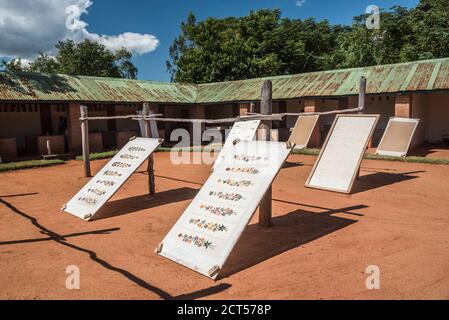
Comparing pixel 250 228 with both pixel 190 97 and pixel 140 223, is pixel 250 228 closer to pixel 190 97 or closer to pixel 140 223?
pixel 140 223

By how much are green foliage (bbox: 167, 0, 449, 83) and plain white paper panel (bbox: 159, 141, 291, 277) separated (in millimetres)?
22997

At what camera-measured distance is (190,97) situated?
2255cm

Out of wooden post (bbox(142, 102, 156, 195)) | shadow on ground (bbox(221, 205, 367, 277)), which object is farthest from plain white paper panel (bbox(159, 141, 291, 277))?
wooden post (bbox(142, 102, 156, 195))

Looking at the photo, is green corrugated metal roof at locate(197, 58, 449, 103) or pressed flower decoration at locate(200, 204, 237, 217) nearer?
pressed flower decoration at locate(200, 204, 237, 217)

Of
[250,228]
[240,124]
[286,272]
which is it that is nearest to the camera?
[286,272]

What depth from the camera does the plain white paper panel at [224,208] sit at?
15.1 ft

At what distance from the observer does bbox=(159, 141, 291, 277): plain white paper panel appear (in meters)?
4.61

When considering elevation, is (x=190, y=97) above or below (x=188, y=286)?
above

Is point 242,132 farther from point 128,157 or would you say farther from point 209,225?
point 209,225

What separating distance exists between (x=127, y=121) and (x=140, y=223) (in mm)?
16180

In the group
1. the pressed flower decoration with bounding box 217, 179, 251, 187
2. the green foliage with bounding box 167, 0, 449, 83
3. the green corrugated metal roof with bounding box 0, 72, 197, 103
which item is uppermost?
the green foliage with bounding box 167, 0, 449, 83

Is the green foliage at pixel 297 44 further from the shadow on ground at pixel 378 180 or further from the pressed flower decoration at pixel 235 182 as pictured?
the pressed flower decoration at pixel 235 182

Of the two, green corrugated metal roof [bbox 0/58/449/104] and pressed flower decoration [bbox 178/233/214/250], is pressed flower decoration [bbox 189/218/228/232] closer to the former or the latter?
pressed flower decoration [bbox 178/233/214/250]

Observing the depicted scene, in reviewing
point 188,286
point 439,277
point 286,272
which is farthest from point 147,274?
point 439,277
